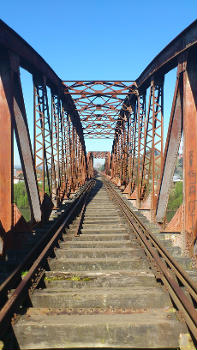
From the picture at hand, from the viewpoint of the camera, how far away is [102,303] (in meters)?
3.83

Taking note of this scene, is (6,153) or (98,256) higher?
(6,153)

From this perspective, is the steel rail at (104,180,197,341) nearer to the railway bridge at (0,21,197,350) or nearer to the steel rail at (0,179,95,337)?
the railway bridge at (0,21,197,350)

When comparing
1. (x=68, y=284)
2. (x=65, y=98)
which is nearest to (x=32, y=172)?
(x=68, y=284)

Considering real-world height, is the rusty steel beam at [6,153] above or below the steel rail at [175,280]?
above

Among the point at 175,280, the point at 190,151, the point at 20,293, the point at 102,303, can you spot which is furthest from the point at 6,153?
the point at 175,280

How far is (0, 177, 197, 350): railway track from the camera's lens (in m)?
3.15

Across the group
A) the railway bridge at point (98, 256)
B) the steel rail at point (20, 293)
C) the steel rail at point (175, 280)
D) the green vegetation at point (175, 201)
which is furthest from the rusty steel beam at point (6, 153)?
the green vegetation at point (175, 201)

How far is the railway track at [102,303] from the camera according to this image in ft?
10.3

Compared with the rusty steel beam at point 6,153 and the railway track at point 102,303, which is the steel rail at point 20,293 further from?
the rusty steel beam at point 6,153

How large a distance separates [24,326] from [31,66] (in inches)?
275

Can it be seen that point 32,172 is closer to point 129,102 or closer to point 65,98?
point 65,98

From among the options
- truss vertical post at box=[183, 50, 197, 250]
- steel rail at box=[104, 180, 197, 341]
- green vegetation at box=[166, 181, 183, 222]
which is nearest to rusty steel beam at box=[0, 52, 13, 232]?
steel rail at box=[104, 180, 197, 341]

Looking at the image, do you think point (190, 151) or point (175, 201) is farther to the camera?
point (175, 201)

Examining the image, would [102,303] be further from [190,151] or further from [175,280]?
[190,151]
